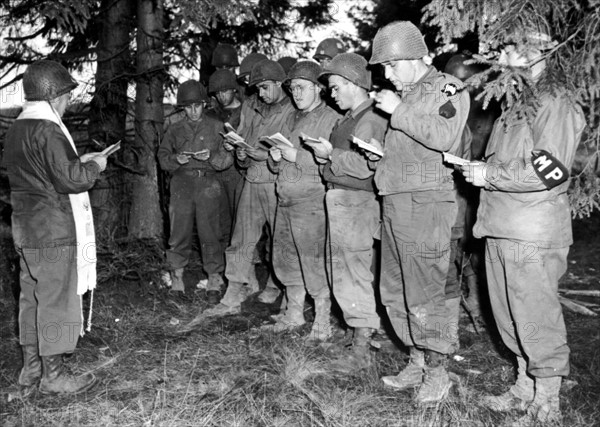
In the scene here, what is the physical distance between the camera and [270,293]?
266 inches

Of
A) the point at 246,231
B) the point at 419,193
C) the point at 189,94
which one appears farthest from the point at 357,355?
the point at 189,94

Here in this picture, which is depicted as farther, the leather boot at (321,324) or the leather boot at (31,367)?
the leather boot at (321,324)

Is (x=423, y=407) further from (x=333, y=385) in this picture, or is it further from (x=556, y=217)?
(x=556, y=217)

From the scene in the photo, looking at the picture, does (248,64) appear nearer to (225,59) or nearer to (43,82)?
(225,59)

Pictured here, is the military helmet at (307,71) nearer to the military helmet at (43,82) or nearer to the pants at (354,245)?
the pants at (354,245)

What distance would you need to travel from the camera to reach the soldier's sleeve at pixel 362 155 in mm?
4715

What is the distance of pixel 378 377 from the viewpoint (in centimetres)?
464

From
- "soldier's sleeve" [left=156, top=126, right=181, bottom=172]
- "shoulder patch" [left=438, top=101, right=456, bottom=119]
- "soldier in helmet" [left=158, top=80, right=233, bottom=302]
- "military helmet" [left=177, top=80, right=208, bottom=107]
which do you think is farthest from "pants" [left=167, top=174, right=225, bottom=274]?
"shoulder patch" [left=438, top=101, right=456, bottom=119]

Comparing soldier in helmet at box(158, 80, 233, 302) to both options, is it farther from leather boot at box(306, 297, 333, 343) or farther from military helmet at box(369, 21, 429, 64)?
military helmet at box(369, 21, 429, 64)

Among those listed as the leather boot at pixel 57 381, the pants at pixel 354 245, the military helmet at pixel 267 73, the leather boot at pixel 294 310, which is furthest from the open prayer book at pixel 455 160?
the leather boot at pixel 57 381

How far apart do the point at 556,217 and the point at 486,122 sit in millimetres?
A: 2476

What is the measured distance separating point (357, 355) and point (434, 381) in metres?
0.83

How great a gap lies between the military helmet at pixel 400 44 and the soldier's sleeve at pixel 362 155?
0.64 m

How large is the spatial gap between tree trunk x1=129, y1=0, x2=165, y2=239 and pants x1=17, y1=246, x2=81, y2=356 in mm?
2854
